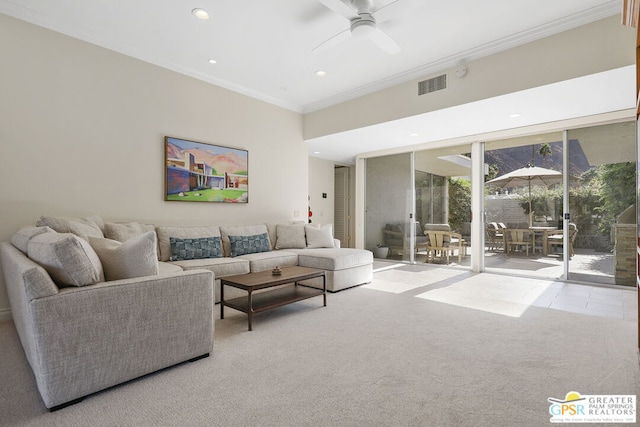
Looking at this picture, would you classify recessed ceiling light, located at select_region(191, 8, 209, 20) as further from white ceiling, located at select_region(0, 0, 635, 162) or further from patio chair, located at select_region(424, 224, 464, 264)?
patio chair, located at select_region(424, 224, 464, 264)

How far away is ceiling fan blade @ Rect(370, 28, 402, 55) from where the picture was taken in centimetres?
302

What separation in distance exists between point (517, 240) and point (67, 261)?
234 inches

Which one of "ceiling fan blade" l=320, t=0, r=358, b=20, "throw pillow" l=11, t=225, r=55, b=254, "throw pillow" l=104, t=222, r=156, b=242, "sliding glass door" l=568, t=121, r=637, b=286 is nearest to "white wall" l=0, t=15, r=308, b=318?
"throw pillow" l=104, t=222, r=156, b=242

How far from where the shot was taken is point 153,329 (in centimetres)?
197

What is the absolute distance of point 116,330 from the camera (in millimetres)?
1825

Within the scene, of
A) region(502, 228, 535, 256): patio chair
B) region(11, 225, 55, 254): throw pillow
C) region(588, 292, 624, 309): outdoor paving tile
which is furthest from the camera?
region(502, 228, 535, 256): patio chair

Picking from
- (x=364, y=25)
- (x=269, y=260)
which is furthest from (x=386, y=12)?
(x=269, y=260)

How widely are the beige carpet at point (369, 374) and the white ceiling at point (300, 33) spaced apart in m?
2.71

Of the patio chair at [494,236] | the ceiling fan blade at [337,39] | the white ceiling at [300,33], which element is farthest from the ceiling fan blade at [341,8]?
the patio chair at [494,236]

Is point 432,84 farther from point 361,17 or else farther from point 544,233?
point 544,233

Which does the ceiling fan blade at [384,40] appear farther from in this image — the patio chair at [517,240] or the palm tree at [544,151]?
the patio chair at [517,240]

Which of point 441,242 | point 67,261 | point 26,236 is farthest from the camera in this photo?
point 441,242

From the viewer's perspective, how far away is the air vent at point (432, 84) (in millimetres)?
4211

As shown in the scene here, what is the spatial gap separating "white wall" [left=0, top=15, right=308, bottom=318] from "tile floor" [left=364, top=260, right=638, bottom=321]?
284cm
